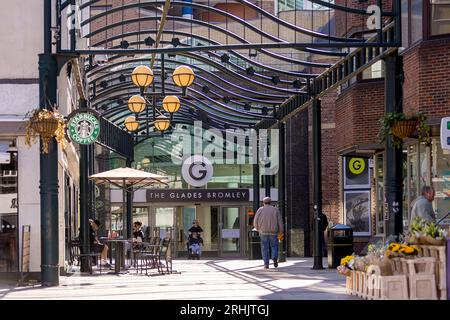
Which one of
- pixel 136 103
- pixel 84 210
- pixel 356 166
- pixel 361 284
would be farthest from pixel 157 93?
pixel 361 284

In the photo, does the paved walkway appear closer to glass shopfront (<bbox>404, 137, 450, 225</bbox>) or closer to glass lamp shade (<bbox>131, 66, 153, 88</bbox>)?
glass shopfront (<bbox>404, 137, 450, 225</bbox>)

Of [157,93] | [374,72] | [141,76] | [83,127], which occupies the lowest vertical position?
[83,127]

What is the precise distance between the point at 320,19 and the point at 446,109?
105 feet

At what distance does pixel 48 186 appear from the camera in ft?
62.3

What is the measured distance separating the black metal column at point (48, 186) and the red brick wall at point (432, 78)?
767 cm

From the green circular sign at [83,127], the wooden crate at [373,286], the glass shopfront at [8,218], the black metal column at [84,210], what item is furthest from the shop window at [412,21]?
the glass shopfront at [8,218]

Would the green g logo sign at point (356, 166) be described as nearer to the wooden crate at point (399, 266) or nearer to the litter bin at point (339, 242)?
the litter bin at point (339, 242)

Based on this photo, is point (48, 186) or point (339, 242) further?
point (339, 242)

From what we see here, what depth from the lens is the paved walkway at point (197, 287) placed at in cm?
1597

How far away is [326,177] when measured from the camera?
43719mm

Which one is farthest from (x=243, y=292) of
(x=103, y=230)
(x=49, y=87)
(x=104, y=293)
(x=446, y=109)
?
(x=103, y=230)

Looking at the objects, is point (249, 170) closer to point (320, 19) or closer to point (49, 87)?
point (320, 19)

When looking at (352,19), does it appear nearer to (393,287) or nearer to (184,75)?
(184,75)

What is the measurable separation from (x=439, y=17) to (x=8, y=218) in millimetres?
10064
